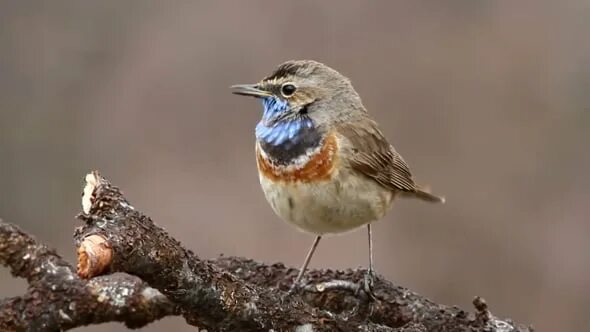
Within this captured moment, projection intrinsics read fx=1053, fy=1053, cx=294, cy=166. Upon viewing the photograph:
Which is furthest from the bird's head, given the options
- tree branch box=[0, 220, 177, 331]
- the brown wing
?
tree branch box=[0, 220, 177, 331]

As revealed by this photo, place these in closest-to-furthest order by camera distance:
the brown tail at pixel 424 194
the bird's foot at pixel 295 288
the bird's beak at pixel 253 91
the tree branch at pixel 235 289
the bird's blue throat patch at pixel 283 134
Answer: the tree branch at pixel 235 289
the bird's foot at pixel 295 288
the bird's blue throat patch at pixel 283 134
the bird's beak at pixel 253 91
the brown tail at pixel 424 194

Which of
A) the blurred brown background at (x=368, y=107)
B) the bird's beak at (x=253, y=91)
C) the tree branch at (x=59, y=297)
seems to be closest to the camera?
the tree branch at (x=59, y=297)

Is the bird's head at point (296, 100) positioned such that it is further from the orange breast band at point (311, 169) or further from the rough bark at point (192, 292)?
the rough bark at point (192, 292)

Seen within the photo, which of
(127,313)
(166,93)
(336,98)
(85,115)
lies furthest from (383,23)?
(127,313)

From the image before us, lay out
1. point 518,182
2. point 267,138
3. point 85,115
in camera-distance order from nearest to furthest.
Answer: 1. point 267,138
2. point 518,182
3. point 85,115

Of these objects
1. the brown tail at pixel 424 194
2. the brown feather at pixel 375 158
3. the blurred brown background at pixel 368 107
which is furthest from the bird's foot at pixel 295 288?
the blurred brown background at pixel 368 107

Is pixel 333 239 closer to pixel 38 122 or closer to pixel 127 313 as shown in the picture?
pixel 38 122
